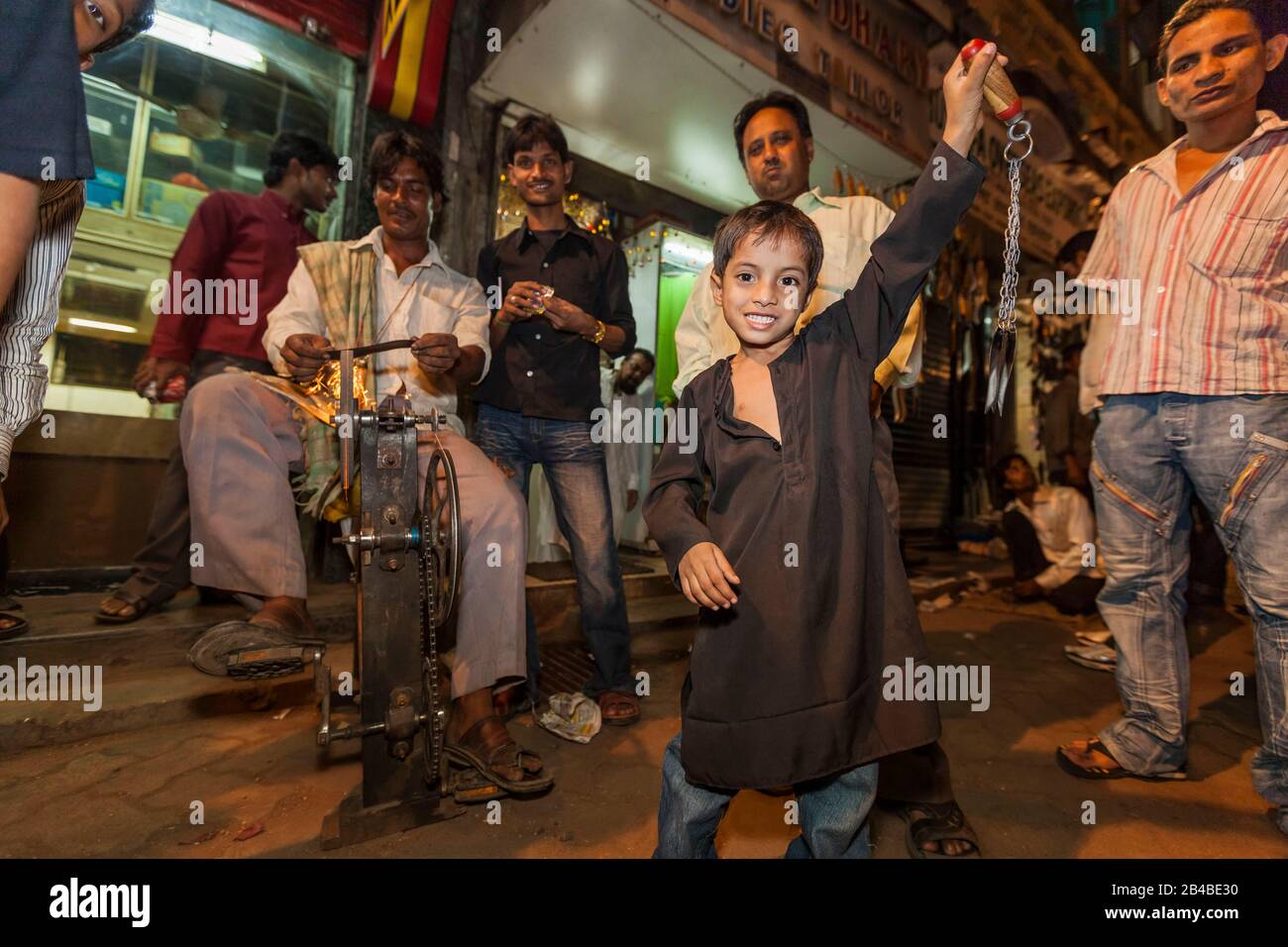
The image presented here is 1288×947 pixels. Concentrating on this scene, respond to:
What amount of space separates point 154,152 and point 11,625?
481 centimetres

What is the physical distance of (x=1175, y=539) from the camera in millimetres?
2199

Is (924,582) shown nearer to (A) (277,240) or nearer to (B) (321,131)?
(A) (277,240)

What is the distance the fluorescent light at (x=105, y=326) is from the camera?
198 inches

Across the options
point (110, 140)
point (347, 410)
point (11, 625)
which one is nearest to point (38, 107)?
point (347, 410)

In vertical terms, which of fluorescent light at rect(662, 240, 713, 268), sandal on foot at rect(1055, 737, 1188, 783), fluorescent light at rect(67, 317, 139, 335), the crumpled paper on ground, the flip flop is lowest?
the flip flop

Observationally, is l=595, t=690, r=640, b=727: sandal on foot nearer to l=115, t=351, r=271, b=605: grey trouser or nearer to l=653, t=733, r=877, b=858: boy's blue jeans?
l=653, t=733, r=877, b=858: boy's blue jeans

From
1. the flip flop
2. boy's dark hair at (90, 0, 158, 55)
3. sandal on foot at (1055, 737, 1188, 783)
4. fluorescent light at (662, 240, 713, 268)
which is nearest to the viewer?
boy's dark hair at (90, 0, 158, 55)

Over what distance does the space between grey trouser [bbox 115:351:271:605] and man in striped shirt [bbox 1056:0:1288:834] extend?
4192 millimetres

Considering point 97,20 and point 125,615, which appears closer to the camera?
point 97,20

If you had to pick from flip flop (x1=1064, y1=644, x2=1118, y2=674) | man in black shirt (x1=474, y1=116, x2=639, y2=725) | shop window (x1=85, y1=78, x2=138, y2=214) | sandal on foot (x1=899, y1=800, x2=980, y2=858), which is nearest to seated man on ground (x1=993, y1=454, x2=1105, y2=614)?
flip flop (x1=1064, y1=644, x2=1118, y2=674)

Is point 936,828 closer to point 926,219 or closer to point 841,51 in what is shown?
point 926,219

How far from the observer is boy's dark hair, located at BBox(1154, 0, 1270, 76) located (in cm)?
199

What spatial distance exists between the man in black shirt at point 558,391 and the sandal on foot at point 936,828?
4.10ft

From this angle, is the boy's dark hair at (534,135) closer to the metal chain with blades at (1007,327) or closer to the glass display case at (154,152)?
the metal chain with blades at (1007,327)
